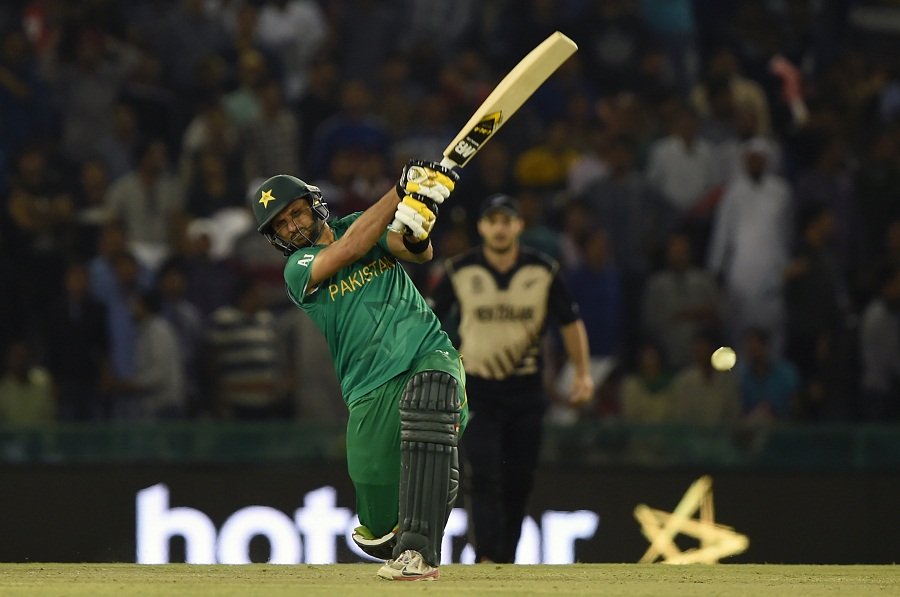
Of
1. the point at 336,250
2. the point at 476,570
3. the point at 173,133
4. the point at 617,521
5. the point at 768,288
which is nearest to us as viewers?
the point at 336,250

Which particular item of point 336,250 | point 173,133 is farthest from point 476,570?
point 173,133

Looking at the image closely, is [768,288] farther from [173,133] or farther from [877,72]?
[173,133]

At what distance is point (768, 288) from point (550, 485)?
3061 mm

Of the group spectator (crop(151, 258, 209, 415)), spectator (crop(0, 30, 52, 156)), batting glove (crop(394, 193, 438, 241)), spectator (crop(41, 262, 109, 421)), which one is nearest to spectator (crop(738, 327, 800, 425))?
spectator (crop(151, 258, 209, 415))

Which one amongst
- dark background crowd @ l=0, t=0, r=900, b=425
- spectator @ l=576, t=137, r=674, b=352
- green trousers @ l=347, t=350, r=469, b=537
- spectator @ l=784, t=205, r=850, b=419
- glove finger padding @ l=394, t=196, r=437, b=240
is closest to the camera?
glove finger padding @ l=394, t=196, r=437, b=240

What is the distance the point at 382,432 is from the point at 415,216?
0.88 meters

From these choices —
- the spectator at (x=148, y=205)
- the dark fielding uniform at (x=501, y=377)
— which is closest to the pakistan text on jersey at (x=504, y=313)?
the dark fielding uniform at (x=501, y=377)

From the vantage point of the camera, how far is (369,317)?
630 centimetres

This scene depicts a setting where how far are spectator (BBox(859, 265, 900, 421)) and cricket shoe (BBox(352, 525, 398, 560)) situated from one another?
6023 mm

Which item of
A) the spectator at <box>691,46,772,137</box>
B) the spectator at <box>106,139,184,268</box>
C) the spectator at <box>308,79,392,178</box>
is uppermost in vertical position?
the spectator at <box>691,46,772,137</box>

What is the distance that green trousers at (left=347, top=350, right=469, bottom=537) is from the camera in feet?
20.4

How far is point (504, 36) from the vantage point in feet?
46.0

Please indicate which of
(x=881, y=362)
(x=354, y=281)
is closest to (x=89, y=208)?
(x=881, y=362)

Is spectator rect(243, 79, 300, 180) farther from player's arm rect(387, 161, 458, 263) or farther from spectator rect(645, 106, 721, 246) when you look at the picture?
player's arm rect(387, 161, 458, 263)
